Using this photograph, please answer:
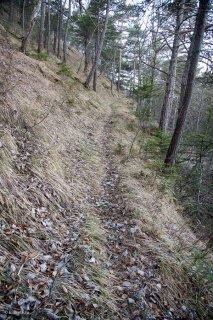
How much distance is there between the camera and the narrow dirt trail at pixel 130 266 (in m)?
3.08

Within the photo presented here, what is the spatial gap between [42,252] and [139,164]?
18.6 feet

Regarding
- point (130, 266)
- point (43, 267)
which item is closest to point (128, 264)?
point (130, 266)

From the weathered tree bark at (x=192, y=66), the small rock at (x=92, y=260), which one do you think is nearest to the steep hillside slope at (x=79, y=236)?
the small rock at (x=92, y=260)

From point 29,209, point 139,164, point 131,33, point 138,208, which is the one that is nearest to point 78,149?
point 139,164

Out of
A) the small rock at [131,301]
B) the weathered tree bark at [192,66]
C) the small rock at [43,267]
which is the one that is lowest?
the small rock at [131,301]

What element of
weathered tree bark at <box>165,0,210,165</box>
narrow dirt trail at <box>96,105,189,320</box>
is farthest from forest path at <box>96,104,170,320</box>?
weathered tree bark at <box>165,0,210,165</box>

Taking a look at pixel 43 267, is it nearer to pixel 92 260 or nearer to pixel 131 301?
pixel 92 260

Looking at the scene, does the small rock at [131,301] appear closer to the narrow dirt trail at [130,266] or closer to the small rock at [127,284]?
the narrow dirt trail at [130,266]

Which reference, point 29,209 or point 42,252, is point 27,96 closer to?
point 29,209

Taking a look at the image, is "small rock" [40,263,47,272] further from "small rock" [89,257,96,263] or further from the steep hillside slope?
"small rock" [89,257,96,263]

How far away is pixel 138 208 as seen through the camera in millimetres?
5184

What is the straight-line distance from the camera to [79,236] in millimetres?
3906

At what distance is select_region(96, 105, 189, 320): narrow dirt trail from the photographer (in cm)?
308

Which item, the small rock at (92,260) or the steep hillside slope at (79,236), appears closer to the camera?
the steep hillside slope at (79,236)
